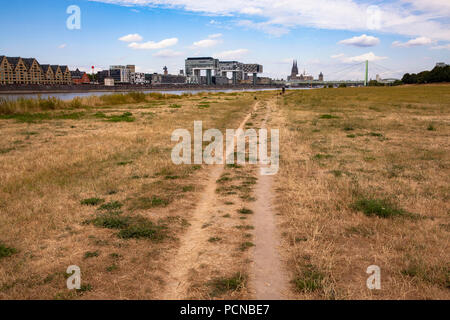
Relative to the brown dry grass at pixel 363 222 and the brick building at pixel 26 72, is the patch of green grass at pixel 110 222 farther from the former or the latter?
the brick building at pixel 26 72

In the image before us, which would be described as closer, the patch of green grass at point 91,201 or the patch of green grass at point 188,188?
the patch of green grass at point 91,201

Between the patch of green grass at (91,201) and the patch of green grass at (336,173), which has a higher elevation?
the patch of green grass at (336,173)

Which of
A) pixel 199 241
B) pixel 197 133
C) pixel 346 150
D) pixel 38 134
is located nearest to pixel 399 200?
pixel 199 241

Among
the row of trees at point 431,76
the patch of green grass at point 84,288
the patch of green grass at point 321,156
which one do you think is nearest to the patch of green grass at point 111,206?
the patch of green grass at point 84,288

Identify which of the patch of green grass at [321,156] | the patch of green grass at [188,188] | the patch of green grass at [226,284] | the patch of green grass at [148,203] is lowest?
the patch of green grass at [226,284]

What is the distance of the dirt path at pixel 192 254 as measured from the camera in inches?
178

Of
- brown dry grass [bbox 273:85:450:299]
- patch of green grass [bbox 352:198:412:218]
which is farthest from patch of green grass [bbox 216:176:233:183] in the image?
patch of green grass [bbox 352:198:412:218]

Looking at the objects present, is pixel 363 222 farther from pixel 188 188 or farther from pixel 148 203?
pixel 148 203

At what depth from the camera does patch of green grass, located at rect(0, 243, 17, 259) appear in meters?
5.24

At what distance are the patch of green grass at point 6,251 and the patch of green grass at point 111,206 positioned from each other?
2.05 metres

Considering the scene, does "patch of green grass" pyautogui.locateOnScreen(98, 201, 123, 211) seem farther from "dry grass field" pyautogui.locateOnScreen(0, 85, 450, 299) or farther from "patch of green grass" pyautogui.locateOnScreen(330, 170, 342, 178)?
"patch of green grass" pyautogui.locateOnScreen(330, 170, 342, 178)

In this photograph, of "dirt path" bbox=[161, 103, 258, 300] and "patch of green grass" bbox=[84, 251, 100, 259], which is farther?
"patch of green grass" bbox=[84, 251, 100, 259]

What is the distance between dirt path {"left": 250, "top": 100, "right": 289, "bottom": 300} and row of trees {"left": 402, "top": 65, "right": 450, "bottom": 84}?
118465mm
